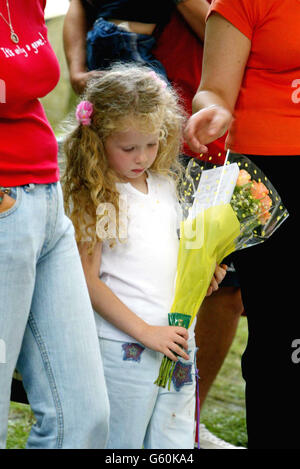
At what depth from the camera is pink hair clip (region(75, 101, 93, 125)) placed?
2.18 metres

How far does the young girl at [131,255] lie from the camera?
208cm

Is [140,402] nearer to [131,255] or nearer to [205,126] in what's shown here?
[131,255]

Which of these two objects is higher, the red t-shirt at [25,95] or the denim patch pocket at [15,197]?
the red t-shirt at [25,95]

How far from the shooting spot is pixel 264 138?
1.98 meters

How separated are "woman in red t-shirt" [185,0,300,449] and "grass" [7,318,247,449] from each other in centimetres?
111

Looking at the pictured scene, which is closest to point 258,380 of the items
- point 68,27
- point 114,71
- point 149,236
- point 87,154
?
point 149,236

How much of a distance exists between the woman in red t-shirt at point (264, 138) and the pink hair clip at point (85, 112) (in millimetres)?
331

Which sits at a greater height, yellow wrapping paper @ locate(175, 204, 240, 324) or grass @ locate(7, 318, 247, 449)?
yellow wrapping paper @ locate(175, 204, 240, 324)

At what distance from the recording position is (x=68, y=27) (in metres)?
2.67

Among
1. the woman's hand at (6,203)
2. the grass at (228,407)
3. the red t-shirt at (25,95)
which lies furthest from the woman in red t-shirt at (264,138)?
the grass at (228,407)

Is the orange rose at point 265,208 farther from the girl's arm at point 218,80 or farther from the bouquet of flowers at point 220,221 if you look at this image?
the girl's arm at point 218,80
